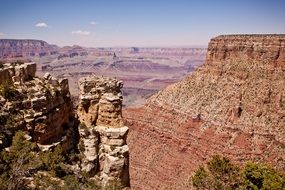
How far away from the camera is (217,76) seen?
3194 inches

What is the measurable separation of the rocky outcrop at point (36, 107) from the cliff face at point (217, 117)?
1464 inches

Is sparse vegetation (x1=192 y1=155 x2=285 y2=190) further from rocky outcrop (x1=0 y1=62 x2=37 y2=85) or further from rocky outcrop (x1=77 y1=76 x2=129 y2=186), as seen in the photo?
rocky outcrop (x1=0 y1=62 x2=37 y2=85)

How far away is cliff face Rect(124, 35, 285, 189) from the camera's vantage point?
210 feet

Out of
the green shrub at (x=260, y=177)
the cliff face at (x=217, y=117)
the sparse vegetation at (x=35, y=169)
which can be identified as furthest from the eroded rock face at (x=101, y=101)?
the cliff face at (x=217, y=117)

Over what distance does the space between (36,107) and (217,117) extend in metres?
51.0

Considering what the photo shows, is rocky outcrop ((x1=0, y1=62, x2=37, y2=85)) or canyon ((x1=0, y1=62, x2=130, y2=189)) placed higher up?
rocky outcrop ((x1=0, y1=62, x2=37, y2=85))

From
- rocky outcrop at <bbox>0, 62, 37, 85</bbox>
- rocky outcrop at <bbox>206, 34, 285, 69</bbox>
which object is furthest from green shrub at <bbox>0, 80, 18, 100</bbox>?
rocky outcrop at <bbox>206, 34, 285, 69</bbox>

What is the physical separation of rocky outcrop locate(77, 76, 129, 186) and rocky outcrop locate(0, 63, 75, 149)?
1329mm

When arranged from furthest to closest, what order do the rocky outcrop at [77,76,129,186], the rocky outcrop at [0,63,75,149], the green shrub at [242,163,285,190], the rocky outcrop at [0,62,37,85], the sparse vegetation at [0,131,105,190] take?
the green shrub at [242,163,285,190] < the rocky outcrop at [77,76,129,186] < the rocky outcrop at [0,62,37,85] < the rocky outcrop at [0,63,75,149] < the sparse vegetation at [0,131,105,190]

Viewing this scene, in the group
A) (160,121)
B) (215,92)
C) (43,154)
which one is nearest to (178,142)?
(160,121)

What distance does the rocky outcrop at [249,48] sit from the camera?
72062 mm

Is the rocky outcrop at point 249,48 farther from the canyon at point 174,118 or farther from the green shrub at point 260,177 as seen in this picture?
the green shrub at point 260,177

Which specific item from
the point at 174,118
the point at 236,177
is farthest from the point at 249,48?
the point at 236,177

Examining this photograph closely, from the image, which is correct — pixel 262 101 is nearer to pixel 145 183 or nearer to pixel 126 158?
pixel 145 183
